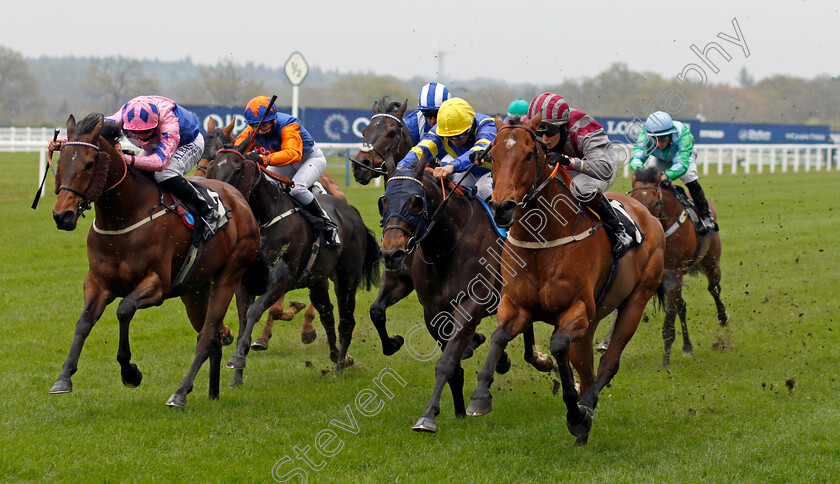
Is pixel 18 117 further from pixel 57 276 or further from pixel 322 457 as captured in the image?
pixel 322 457

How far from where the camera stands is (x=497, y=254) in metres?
5.14

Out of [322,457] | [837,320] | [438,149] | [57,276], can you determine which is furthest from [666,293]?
[57,276]

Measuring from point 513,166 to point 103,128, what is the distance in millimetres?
2338

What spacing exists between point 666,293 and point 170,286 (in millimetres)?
3916

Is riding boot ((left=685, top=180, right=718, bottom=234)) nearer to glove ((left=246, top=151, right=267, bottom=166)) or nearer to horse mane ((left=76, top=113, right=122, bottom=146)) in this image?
glove ((left=246, top=151, right=267, bottom=166))

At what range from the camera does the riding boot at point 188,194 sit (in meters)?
5.32

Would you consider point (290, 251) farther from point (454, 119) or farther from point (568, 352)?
point (568, 352)

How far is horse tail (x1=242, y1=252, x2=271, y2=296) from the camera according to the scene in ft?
20.3

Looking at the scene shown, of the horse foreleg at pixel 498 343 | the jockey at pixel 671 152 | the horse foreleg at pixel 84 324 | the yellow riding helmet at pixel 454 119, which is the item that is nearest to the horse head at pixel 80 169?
the horse foreleg at pixel 84 324

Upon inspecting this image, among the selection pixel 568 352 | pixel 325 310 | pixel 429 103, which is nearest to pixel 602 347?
pixel 325 310

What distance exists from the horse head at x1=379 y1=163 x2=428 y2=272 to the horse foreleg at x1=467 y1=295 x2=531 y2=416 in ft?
1.96

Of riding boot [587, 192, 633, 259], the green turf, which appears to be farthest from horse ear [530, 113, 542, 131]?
the green turf

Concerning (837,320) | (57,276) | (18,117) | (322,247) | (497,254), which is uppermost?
(497,254)

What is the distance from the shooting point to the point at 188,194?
534 cm
